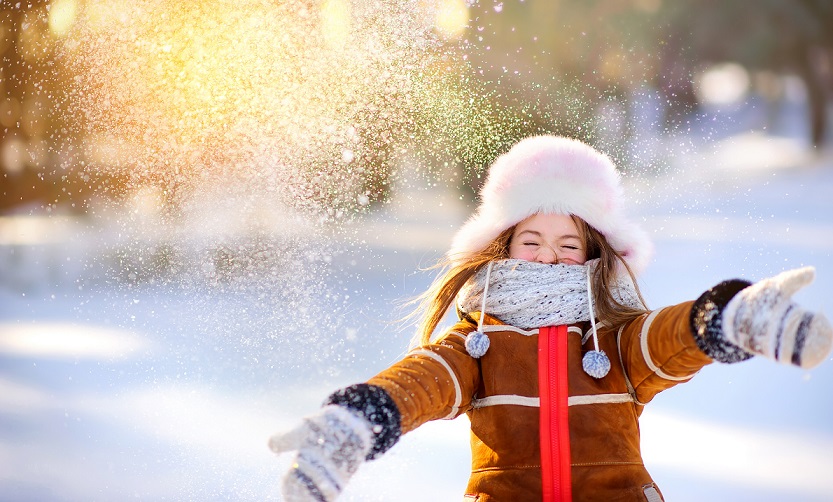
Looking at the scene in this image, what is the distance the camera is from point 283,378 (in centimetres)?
209

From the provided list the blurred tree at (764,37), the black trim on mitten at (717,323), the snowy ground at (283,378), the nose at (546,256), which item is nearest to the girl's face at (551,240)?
the nose at (546,256)

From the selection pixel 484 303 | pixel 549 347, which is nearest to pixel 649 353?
pixel 549 347

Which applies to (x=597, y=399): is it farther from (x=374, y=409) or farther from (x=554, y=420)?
(x=374, y=409)

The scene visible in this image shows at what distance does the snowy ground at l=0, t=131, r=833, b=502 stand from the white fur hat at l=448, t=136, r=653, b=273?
608 mm

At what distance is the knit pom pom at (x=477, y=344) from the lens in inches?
48.0

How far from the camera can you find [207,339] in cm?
212

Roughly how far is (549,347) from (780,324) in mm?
342

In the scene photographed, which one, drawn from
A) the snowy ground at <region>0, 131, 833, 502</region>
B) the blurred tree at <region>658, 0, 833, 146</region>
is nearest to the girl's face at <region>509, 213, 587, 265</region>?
the snowy ground at <region>0, 131, 833, 502</region>

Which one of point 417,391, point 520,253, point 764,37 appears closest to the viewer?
point 417,391

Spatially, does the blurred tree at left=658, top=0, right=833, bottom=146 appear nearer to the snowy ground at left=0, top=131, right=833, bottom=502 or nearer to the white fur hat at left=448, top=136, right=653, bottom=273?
the snowy ground at left=0, top=131, right=833, bottom=502

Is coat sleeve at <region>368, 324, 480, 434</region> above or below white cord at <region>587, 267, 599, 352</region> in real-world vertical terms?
below

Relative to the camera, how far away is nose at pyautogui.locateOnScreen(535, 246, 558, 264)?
1316mm

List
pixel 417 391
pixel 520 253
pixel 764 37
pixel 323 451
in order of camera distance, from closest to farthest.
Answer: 1. pixel 323 451
2. pixel 417 391
3. pixel 520 253
4. pixel 764 37

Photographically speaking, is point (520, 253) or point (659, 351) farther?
point (520, 253)
